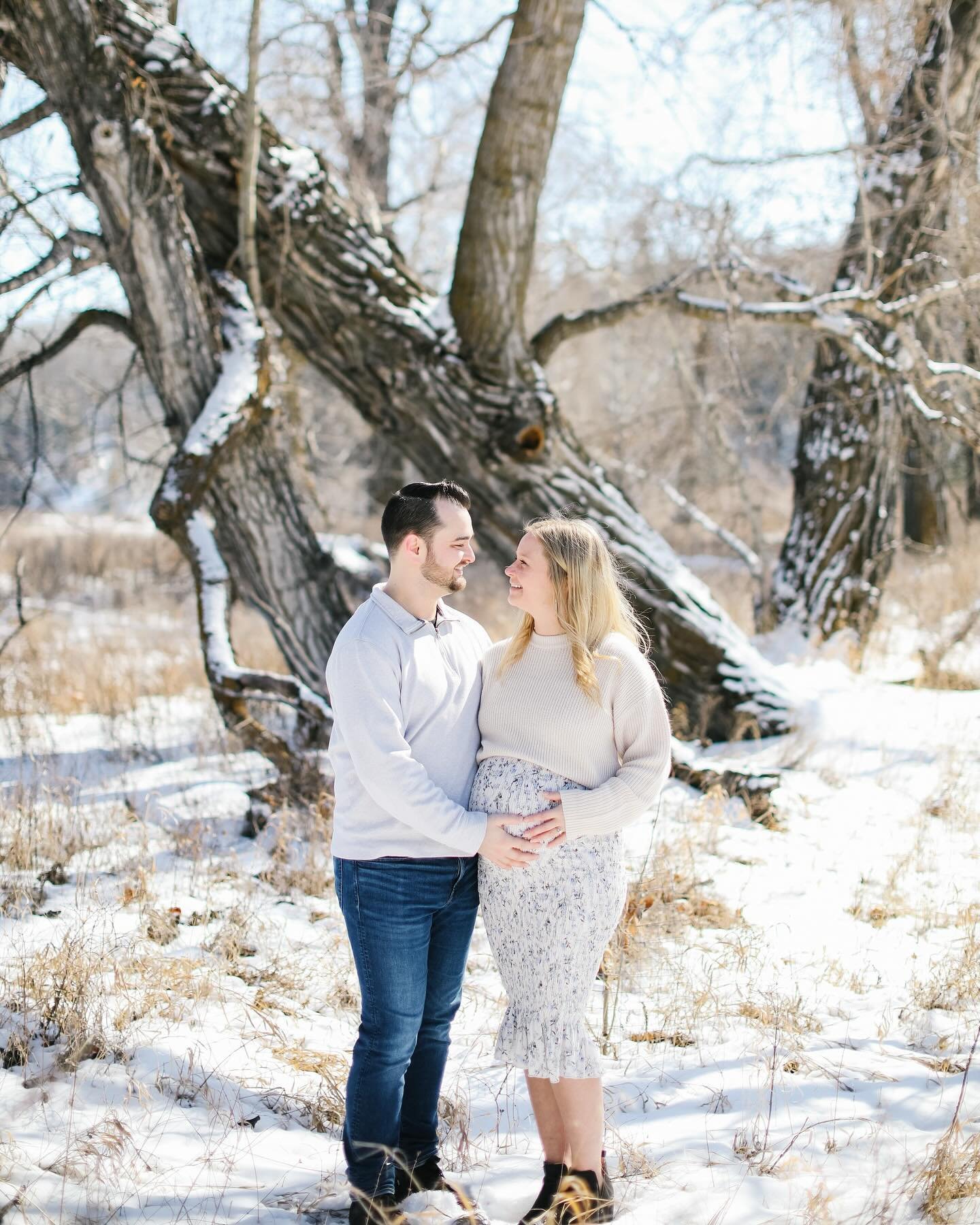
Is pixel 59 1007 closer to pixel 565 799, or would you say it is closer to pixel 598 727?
pixel 565 799

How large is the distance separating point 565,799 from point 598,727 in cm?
21

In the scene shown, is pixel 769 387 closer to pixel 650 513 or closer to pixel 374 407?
pixel 650 513

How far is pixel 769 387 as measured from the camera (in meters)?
32.0

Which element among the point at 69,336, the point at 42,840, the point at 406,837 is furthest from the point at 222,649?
the point at 406,837

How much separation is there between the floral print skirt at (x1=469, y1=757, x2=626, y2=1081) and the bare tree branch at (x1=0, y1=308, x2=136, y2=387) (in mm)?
4473

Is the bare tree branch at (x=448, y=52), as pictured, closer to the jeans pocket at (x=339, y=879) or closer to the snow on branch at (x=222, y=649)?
the snow on branch at (x=222, y=649)

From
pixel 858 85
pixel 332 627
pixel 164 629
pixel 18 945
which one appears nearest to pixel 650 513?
pixel 164 629

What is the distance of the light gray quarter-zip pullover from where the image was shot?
2.28 metres

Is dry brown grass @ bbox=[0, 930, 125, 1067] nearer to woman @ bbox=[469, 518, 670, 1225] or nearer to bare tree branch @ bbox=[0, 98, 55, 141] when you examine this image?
woman @ bbox=[469, 518, 670, 1225]

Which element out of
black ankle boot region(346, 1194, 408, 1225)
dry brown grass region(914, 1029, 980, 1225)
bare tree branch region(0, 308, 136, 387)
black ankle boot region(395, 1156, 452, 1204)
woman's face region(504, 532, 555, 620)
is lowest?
black ankle boot region(395, 1156, 452, 1204)

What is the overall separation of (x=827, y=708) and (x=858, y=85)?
13.3 ft

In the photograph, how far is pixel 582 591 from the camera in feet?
8.16

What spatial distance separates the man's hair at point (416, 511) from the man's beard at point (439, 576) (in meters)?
0.06

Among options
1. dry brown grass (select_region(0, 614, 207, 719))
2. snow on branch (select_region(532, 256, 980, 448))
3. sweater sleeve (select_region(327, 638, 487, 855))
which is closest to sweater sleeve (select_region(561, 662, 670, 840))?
sweater sleeve (select_region(327, 638, 487, 855))
